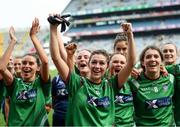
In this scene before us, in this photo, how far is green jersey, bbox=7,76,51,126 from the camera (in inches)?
157

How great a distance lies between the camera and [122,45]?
4.79m

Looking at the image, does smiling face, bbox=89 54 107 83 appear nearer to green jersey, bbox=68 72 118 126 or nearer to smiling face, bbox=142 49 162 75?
green jersey, bbox=68 72 118 126

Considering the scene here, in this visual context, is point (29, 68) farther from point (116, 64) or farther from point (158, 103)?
point (158, 103)

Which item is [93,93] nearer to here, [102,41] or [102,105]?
[102,105]

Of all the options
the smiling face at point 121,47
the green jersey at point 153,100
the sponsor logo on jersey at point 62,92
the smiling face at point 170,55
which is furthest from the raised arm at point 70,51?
the smiling face at point 170,55

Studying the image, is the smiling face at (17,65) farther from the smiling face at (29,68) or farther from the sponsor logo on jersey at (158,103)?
the sponsor logo on jersey at (158,103)

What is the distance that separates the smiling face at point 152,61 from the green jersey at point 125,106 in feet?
1.08

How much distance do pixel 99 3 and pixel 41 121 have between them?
47.2 meters

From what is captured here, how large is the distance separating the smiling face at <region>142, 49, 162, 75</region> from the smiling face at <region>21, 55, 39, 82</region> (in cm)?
127

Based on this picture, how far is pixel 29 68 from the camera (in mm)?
4207

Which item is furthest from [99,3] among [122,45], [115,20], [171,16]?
[122,45]

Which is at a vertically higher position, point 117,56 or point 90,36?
point 90,36

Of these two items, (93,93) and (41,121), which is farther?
(41,121)

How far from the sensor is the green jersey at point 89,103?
345 centimetres
